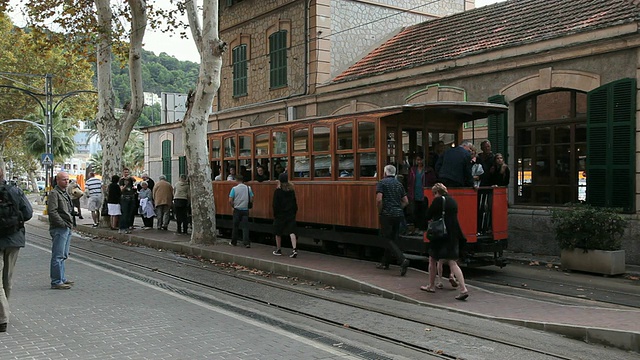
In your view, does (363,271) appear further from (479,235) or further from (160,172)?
(160,172)

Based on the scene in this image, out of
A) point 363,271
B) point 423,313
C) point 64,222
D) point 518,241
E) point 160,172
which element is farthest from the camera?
point 160,172

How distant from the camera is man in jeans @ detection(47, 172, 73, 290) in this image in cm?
977

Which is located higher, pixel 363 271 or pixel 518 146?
pixel 518 146

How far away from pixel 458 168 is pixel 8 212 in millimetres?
7154

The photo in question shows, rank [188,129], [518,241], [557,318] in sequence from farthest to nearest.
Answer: [188,129] → [518,241] → [557,318]

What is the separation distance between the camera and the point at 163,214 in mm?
19922

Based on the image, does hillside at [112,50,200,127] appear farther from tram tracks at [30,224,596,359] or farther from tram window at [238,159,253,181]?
tram tracks at [30,224,596,359]

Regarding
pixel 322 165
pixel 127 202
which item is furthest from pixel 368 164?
pixel 127 202

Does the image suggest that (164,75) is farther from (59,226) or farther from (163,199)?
(59,226)

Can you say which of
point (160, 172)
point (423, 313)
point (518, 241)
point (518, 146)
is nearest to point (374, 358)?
point (423, 313)

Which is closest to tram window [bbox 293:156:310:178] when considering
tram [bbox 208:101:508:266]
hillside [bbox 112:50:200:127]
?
tram [bbox 208:101:508:266]

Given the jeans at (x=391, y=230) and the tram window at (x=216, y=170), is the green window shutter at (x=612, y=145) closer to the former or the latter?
the jeans at (x=391, y=230)

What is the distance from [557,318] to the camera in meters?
7.74

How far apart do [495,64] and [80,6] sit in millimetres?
15400
